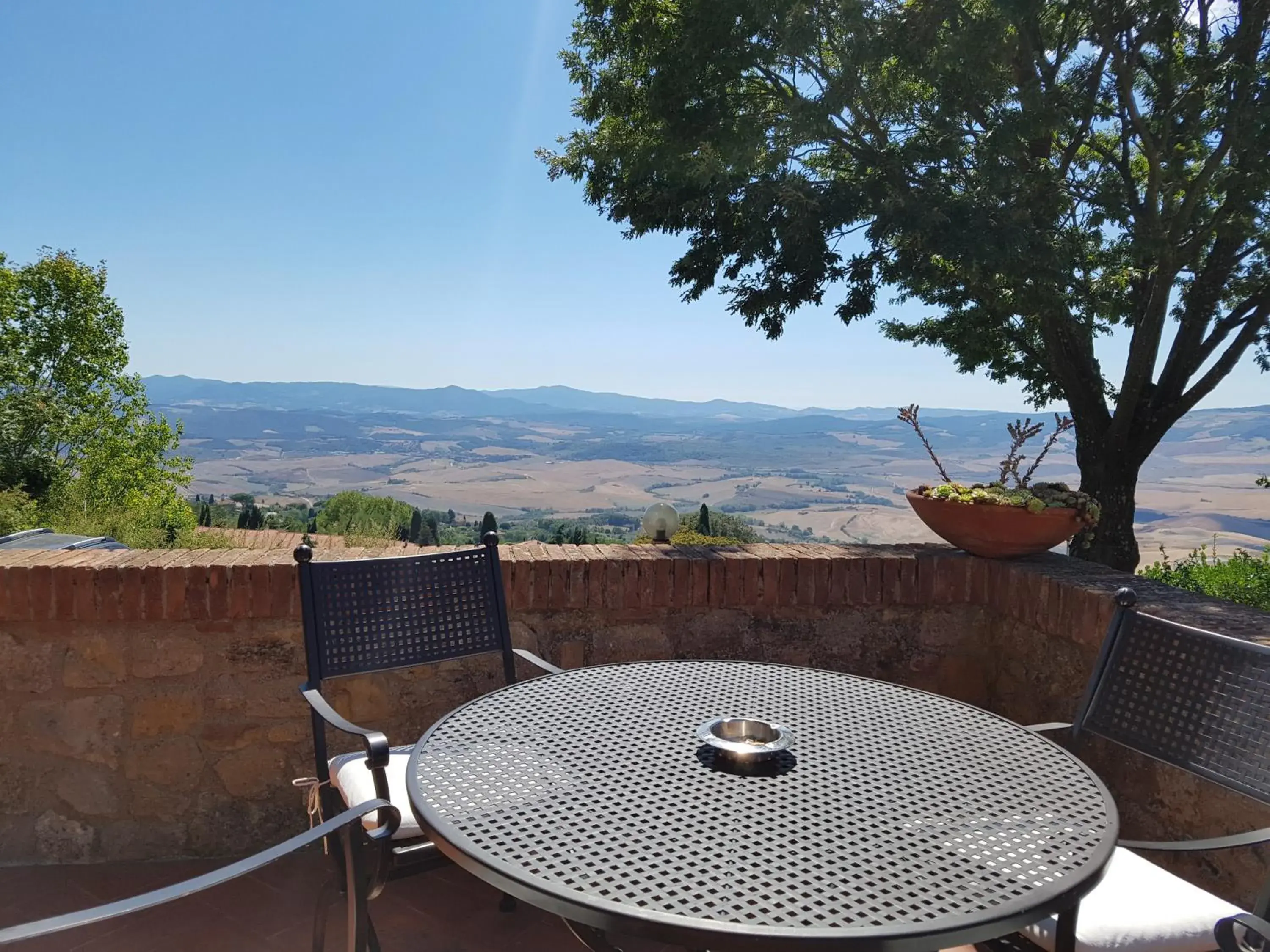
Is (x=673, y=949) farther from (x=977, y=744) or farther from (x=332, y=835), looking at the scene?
(x=977, y=744)

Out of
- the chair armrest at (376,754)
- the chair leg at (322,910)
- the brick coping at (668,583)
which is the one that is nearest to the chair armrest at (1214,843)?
the brick coping at (668,583)

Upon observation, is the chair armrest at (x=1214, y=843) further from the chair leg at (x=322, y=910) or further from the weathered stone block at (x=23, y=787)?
the weathered stone block at (x=23, y=787)

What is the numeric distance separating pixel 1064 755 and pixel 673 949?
1.12 metres

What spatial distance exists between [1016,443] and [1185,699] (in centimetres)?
170

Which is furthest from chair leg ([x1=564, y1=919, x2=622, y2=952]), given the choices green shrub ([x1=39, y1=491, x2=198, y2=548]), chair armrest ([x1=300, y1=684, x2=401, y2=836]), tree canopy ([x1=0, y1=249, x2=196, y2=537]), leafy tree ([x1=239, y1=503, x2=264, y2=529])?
tree canopy ([x1=0, y1=249, x2=196, y2=537])

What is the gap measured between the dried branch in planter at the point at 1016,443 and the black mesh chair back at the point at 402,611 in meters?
1.73

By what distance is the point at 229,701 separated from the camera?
2.21 m

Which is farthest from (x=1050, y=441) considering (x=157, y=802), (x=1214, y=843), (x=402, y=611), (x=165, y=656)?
(x=157, y=802)

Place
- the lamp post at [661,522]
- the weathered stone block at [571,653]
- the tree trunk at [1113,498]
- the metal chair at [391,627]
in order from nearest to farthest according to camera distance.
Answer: the metal chair at [391,627], the weathered stone block at [571,653], the lamp post at [661,522], the tree trunk at [1113,498]

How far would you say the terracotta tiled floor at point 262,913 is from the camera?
183 centimetres

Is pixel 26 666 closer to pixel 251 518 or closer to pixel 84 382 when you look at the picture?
pixel 251 518

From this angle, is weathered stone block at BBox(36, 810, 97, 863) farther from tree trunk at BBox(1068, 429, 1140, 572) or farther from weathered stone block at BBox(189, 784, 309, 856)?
tree trunk at BBox(1068, 429, 1140, 572)

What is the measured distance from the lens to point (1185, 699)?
4.71ft

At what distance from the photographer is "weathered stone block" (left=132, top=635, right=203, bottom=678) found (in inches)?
85.0
